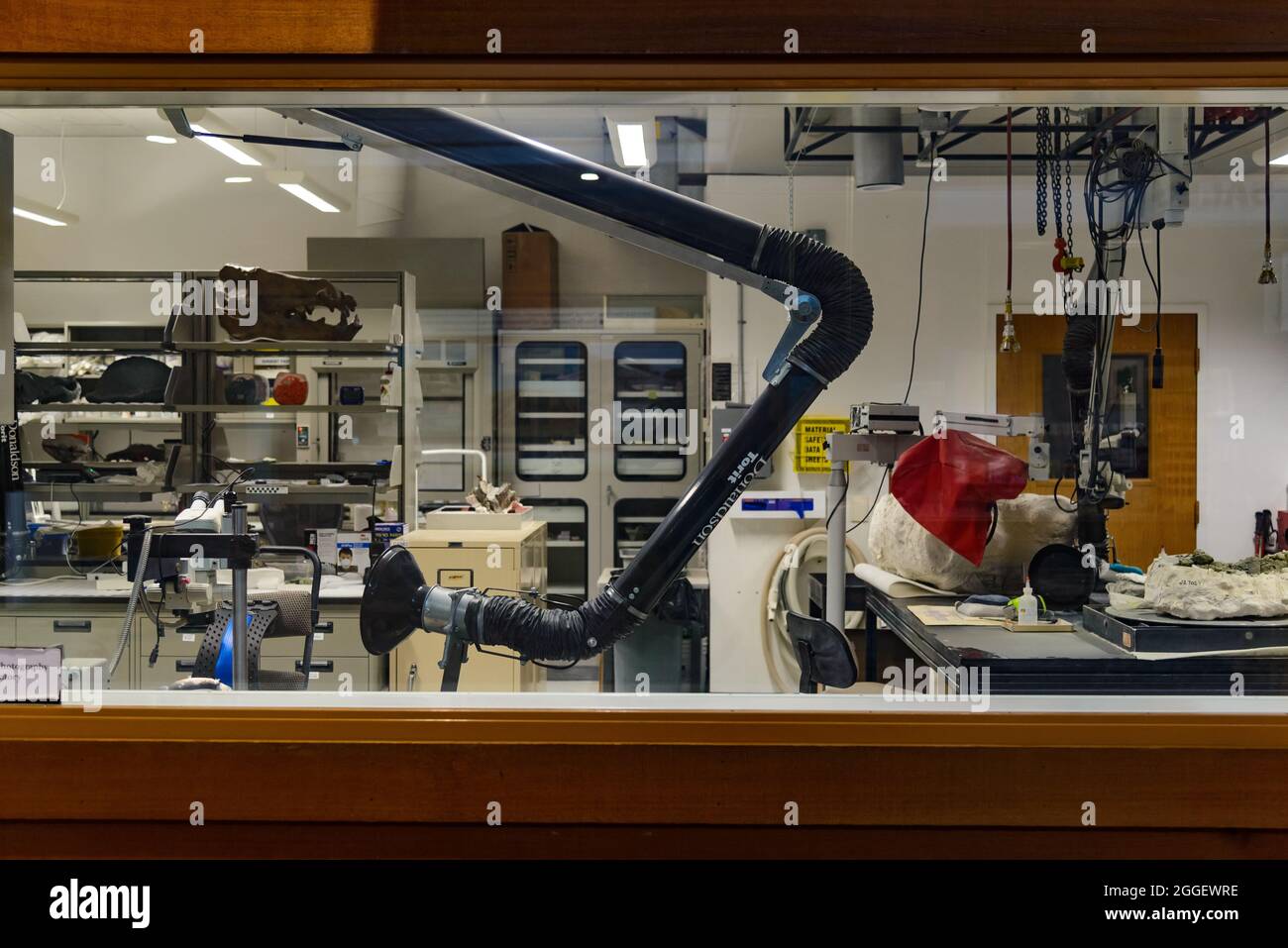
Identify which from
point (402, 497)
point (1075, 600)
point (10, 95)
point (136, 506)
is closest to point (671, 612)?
point (402, 497)

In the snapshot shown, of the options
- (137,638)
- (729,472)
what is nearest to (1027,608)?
(729,472)

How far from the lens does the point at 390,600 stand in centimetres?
168

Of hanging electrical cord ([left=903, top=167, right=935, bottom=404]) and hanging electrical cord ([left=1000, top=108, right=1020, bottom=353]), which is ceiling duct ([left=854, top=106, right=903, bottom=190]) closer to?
hanging electrical cord ([left=903, top=167, right=935, bottom=404])

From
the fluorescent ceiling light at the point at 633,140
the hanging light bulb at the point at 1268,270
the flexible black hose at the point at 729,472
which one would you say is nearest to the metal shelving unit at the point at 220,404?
the flexible black hose at the point at 729,472

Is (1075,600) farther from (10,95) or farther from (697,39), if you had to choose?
(10,95)

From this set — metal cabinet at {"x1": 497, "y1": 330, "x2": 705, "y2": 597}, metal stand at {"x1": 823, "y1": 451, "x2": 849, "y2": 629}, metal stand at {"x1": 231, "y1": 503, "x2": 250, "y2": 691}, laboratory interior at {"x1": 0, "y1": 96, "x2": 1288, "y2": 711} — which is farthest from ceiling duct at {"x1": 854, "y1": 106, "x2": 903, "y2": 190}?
metal stand at {"x1": 231, "y1": 503, "x2": 250, "y2": 691}

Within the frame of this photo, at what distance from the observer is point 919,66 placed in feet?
4.45

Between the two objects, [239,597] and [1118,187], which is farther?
[239,597]

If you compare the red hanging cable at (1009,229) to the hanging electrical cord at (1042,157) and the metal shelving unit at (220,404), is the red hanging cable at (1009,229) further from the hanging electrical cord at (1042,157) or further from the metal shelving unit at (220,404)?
the metal shelving unit at (220,404)

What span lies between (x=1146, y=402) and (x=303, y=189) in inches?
62.2

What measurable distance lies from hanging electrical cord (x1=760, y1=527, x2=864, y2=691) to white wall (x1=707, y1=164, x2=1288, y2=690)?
4 centimetres

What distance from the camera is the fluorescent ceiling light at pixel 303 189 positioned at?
1581 millimetres

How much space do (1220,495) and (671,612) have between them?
3.24 ft

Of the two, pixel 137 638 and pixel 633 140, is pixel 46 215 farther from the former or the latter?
pixel 633 140
